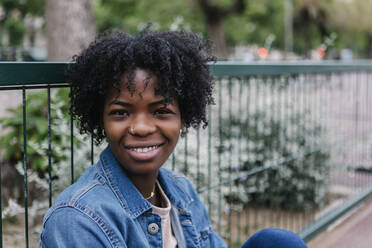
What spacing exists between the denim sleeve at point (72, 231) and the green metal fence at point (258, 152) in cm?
140

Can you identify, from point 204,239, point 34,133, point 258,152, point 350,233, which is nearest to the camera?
point 204,239

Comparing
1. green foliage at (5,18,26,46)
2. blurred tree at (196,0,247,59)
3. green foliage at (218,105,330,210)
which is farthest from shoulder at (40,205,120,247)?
green foliage at (5,18,26,46)

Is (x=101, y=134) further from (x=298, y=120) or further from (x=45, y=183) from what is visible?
(x=298, y=120)

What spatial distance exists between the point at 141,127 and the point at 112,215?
0.93 ft

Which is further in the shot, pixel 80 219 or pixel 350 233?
pixel 350 233

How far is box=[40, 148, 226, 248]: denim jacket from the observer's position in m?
1.34

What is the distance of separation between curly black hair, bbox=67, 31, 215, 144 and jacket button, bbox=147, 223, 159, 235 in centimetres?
40

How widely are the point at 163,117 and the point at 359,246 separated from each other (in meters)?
3.01

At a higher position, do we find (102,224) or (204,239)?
(102,224)

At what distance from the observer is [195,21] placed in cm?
2206

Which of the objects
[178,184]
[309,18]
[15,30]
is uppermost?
[309,18]

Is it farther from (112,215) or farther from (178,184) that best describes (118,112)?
(178,184)

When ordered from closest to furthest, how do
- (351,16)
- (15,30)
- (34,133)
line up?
(34,133) → (15,30) → (351,16)

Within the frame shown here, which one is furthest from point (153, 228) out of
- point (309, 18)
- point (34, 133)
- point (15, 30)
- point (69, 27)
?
point (15, 30)
